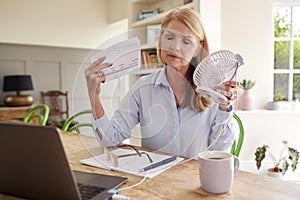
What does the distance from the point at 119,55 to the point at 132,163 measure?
13.5 inches

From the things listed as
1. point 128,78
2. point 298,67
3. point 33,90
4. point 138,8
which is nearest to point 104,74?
point 128,78

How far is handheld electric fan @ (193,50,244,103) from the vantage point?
0.77 m

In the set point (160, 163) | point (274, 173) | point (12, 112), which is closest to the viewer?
point (160, 163)

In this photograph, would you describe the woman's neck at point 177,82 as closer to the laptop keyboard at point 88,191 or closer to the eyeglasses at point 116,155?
the eyeglasses at point 116,155

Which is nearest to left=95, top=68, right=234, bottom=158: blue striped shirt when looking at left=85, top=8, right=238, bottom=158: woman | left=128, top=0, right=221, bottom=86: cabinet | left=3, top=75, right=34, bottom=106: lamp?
left=85, top=8, right=238, bottom=158: woman

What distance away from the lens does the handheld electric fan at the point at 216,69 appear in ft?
2.54

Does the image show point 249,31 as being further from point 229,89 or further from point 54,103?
point 54,103

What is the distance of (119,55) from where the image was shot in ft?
2.68

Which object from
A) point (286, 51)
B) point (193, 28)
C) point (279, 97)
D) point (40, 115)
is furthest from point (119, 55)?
point (286, 51)

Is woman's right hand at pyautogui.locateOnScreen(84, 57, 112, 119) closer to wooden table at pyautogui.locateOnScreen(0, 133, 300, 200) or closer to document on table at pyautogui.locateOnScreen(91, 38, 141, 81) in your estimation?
document on table at pyautogui.locateOnScreen(91, 38, 141, 81)

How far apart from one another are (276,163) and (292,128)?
40 cm

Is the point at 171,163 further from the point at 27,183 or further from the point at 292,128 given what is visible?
the point at 292,128

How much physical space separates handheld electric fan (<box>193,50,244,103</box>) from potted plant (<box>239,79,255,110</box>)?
2.33m

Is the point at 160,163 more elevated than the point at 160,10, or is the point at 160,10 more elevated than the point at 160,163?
the point at 160,10
